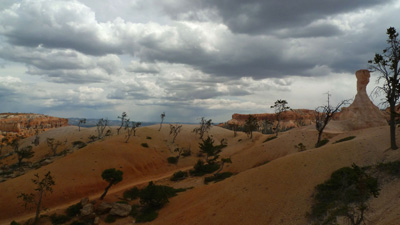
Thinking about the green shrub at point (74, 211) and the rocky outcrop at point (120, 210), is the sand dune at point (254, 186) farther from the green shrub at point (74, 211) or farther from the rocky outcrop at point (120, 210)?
the green shrub at point (74, 211)

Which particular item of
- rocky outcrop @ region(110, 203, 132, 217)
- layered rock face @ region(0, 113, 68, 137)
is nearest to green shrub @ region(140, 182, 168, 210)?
rocky outcrop @ region(110, 203, 132, 217)

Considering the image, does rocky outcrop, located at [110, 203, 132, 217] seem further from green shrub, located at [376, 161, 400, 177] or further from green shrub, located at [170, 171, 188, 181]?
green shrub, located at [376, 161, 400, 177]

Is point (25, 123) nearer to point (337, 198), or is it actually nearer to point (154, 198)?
point (154, 198)

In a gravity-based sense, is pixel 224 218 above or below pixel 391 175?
below

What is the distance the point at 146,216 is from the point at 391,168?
20983 millimetres

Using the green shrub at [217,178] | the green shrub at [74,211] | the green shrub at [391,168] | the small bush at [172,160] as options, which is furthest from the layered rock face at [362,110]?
the green shrub at [74,211]

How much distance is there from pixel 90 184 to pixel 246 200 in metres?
27.1

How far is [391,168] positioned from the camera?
14719 mm

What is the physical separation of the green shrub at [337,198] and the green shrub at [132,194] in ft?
72.8

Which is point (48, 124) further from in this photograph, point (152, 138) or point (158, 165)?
point (158, 165)

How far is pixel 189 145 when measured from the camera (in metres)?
63.4

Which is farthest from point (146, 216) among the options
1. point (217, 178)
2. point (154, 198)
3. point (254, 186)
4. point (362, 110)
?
point (362, 110)

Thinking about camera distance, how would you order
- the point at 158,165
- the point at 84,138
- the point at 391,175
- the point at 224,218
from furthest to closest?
the point at 84,138 → the point at 158,165 → the point at 224,218 → the point at 391,175

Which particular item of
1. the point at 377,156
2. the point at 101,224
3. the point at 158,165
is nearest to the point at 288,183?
the point at 377,156
